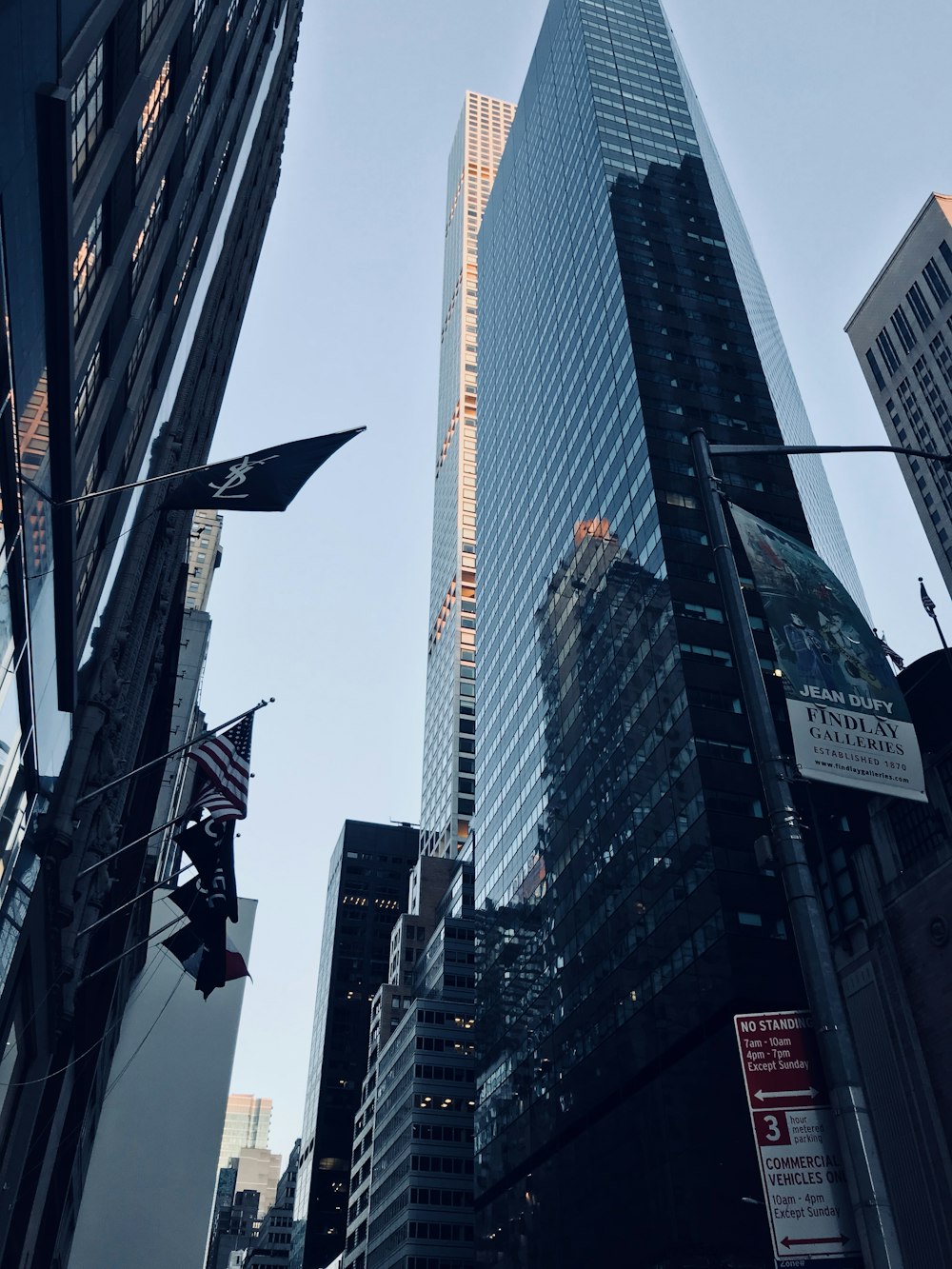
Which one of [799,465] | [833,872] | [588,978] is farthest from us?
[799,465]

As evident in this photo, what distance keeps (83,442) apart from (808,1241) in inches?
771

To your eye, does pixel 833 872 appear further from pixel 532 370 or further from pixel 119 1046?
pixel 532 370

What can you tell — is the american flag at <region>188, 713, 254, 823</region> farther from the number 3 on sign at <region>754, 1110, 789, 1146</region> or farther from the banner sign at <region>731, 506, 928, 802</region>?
the number 3 on sign at <region>754, 1110, 789, 1146</region>

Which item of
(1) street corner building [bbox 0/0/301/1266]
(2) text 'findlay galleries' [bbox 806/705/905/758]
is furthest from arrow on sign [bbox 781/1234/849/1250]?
(1) street corner building [bbox 0/0/301/1266]

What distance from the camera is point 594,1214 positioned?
197ft

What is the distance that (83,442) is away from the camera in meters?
21.4

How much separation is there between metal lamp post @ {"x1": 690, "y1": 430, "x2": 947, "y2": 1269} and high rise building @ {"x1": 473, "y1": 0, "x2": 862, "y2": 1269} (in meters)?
37.8

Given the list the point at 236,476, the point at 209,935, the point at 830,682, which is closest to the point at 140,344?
the point at 236,476

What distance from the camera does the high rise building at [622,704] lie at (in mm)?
53969

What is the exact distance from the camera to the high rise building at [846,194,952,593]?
445ft

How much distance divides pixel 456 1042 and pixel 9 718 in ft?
350


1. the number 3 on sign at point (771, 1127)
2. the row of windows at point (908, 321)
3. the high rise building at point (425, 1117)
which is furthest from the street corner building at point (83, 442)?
the row of windows at point (908, 321)

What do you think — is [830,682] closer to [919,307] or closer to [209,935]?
[209,935]

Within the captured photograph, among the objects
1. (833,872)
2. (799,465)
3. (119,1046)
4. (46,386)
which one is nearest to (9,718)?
(46,386)
